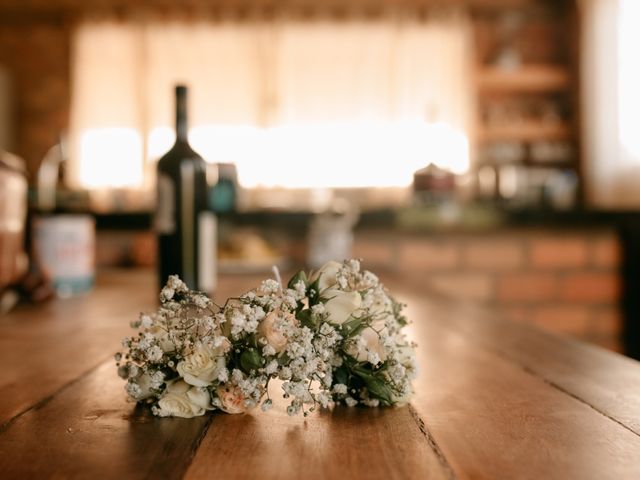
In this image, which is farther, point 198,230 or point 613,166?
point 613,166

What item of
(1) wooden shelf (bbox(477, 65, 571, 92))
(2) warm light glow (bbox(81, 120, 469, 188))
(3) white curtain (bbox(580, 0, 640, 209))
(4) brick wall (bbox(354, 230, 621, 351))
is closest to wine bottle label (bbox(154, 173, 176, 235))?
(4) brick wall (bbox(354, 230, 621, 351))

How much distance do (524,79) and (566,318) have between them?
334 centimetres

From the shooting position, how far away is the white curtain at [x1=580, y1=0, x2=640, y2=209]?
14.1ft

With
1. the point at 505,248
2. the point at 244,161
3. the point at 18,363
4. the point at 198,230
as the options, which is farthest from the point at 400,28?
the point at 18,363

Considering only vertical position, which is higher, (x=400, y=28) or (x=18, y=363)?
(x=400, y=28)

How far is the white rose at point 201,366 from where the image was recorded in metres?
0.48

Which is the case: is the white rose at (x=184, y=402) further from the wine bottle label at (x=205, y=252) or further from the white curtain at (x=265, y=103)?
the white curtain at (x=265, y=103)

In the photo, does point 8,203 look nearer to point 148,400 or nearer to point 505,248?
point 148,400

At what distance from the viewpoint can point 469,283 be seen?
7.26 ft

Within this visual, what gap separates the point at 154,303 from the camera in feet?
4.03

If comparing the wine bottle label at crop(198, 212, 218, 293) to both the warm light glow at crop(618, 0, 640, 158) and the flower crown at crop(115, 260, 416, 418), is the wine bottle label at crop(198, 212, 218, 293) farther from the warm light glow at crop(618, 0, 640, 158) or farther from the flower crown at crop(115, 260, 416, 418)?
the warm light glow at crop(618, 0, 640, 158)

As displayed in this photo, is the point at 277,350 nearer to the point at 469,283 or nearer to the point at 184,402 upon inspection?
the point at 184,402

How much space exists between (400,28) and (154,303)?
4412 mm

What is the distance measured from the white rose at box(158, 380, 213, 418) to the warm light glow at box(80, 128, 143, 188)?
4.80 m
